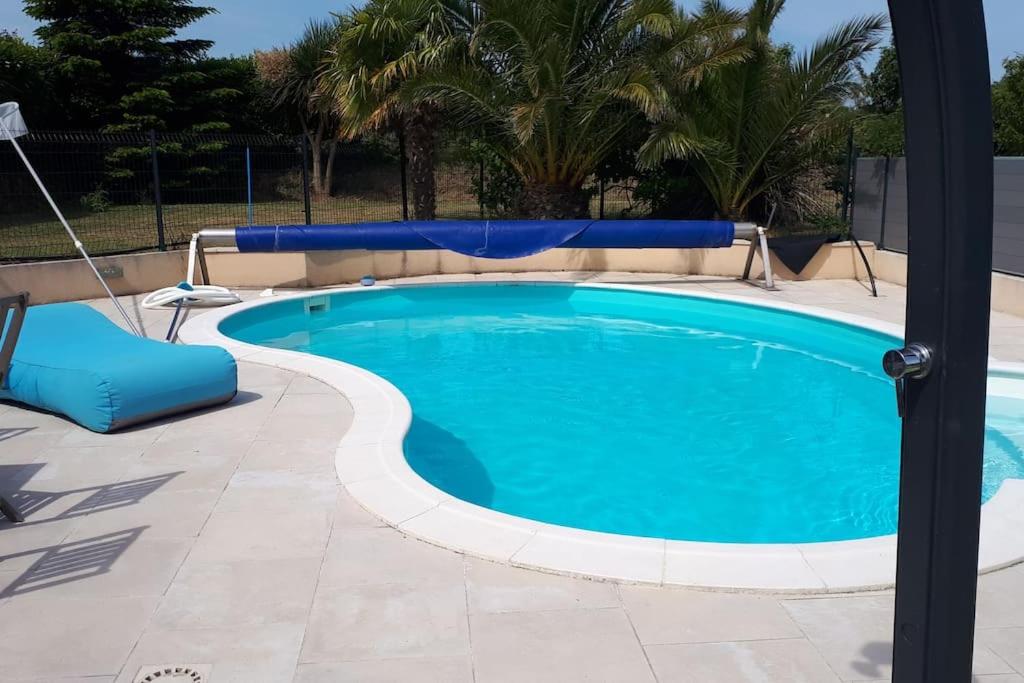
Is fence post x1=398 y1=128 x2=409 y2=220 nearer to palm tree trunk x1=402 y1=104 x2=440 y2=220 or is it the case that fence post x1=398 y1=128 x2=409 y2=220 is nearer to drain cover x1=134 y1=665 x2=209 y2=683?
palm tree trunk x1=402 y1=104 x2=440 y2=220

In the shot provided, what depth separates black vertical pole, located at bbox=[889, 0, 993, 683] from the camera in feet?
4.69

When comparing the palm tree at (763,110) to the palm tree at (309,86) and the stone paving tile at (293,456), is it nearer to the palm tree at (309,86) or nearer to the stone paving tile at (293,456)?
the palm tree at (309,86)

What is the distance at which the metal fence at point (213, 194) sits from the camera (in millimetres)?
13305

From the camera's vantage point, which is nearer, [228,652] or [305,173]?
[228,652]

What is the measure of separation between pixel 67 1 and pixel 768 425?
2319cm

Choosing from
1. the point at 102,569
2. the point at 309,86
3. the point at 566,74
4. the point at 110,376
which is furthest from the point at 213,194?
the point at 102,569

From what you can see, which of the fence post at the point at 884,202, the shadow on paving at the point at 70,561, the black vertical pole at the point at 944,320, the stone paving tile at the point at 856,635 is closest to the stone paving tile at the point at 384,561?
the shadow on paving at the point at 70,561

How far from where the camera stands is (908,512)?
1.62 m

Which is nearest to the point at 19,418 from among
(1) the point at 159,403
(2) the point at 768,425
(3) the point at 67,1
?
(1) the point at 159,403

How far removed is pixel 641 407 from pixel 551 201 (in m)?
7.87

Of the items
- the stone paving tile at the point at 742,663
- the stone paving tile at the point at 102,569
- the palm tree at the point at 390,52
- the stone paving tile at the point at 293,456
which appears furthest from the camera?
the palm tree at the point at 390,52

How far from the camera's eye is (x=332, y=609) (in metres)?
3.33

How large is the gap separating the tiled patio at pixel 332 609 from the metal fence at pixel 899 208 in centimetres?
842

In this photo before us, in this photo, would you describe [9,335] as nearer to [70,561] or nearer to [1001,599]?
[70,561]
